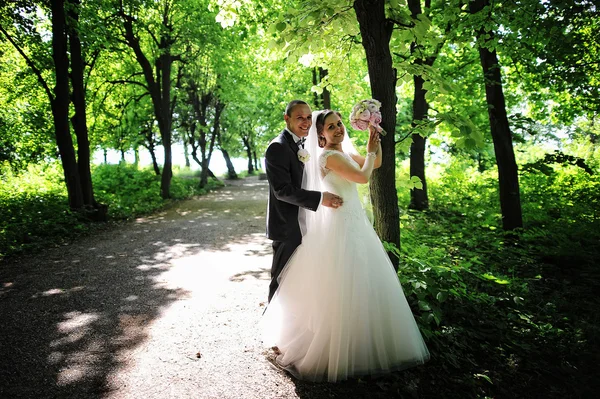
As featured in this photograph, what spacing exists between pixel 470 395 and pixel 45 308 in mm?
5190

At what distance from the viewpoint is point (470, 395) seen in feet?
9.23

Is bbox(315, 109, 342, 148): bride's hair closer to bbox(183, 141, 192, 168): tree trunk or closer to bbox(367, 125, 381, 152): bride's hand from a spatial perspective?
bbox(367, 125, 381, 152): bride's hand

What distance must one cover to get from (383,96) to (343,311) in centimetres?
225

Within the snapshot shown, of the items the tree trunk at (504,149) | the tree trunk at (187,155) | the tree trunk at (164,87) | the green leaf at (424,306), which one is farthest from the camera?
the tree trunk at (187,155)

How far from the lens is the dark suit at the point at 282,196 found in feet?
11.0

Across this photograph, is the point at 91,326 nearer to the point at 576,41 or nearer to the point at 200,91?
the point at 576,41

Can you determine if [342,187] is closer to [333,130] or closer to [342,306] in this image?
[333,130]

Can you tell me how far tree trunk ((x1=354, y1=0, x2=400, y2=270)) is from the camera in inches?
128

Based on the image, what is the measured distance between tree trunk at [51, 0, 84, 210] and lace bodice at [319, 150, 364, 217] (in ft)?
30.6

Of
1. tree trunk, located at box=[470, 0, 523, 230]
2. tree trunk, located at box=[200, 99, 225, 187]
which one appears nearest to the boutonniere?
tree trunk, located at box=[470, 0, 523, 230]

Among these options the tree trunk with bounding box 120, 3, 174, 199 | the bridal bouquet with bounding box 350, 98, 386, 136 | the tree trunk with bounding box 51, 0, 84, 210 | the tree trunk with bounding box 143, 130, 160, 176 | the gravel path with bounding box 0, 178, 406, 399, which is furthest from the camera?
the tree trunk with bounding box 143, 130, 160, 176

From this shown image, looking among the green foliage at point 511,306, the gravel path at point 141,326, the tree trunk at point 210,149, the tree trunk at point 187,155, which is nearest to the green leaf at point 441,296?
the green foliage at point 511,306

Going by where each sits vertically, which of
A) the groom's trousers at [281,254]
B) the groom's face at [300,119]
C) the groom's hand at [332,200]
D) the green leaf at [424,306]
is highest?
the groom's face at [300,119]

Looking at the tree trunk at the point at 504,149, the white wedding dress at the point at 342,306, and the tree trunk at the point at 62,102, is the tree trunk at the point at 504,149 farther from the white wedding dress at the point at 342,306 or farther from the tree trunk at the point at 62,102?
the tree trunk at the point at 62,102
